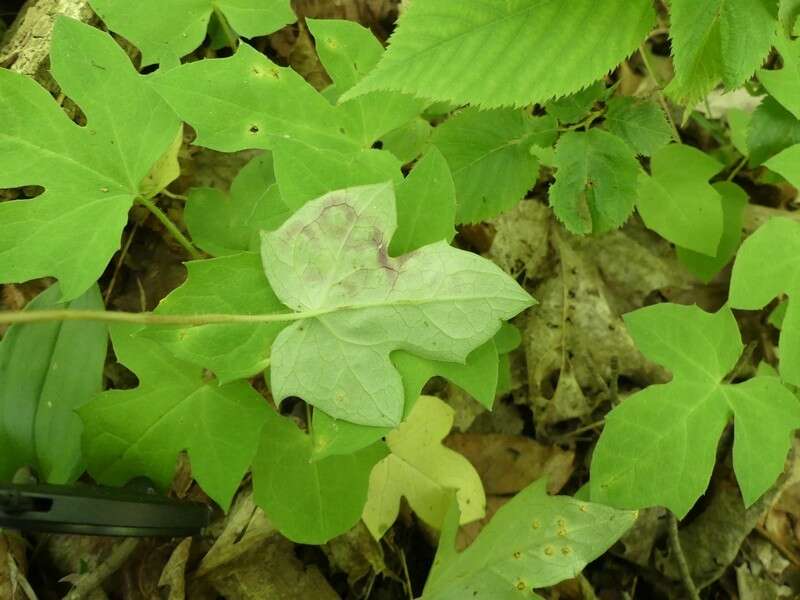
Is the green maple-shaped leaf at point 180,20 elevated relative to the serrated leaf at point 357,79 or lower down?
elevated

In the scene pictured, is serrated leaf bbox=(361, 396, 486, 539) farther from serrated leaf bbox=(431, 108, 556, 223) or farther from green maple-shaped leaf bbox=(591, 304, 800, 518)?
serrated leaf bbox=(431, 108, 556, 223)

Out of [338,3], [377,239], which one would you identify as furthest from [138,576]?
[338,3]

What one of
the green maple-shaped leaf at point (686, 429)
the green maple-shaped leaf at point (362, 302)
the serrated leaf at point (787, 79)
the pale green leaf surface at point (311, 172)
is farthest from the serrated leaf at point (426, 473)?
the serrated leaf at point (787, 79)

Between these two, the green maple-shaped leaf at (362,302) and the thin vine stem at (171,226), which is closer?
the green maple-shaped leaf at (362,302)

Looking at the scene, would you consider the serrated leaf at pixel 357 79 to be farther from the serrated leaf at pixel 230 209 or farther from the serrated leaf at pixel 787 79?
the serrated leaf at pixel 787 79

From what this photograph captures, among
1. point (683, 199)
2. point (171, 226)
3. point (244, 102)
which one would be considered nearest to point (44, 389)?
point (171, 226)

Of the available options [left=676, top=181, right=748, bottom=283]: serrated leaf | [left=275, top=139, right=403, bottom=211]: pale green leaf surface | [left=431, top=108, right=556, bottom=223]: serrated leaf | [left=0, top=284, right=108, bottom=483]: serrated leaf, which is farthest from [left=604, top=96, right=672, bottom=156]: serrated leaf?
[left=0, top=284, right=108, bottom=483]: serrated leaf
